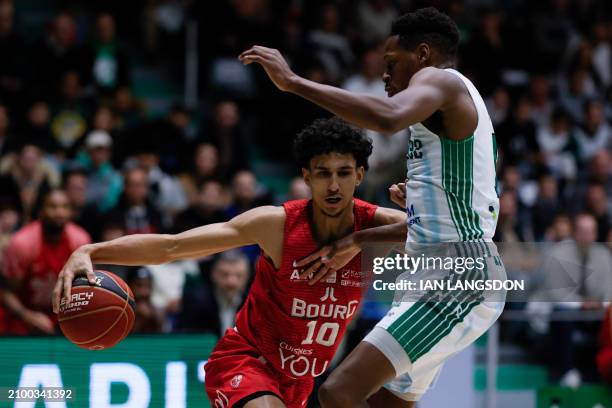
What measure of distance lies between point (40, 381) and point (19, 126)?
4.56 meters

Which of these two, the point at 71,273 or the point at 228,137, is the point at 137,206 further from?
the point at 71,273

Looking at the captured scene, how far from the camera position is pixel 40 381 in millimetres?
6359

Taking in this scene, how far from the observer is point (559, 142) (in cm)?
1272

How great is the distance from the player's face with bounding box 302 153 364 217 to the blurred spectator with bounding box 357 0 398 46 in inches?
319

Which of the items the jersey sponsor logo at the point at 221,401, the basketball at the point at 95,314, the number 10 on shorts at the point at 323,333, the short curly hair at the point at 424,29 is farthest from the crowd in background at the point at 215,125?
the short curly hair at the point at 424,29

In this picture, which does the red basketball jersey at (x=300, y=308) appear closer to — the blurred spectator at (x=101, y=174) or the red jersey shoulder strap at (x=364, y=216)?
the red jersey shoulder strap at (x=364, y=216)

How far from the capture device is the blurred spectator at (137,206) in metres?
9.08

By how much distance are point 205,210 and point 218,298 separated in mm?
1448

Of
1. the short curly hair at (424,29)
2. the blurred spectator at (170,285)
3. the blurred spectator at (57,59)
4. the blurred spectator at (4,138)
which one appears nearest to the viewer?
the short curly hair at (424,29)

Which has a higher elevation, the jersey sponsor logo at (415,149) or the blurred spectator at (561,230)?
the blurred spectator at (561,230)

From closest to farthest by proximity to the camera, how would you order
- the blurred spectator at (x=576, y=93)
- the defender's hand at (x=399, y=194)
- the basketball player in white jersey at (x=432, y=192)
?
the basketball player in white jersey at (x=432, y=192), the defender's hand at (x=399, y=194), the blurred spectator at (x=576, y=93)

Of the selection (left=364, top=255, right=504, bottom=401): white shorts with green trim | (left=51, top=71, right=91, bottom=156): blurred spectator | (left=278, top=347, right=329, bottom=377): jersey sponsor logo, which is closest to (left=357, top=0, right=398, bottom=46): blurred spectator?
(left=51, top=71, right=91, bottom=156): blurred spectator

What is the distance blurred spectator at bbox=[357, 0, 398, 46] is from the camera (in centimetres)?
1298

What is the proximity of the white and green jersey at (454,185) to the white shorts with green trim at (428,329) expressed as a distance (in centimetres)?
29
